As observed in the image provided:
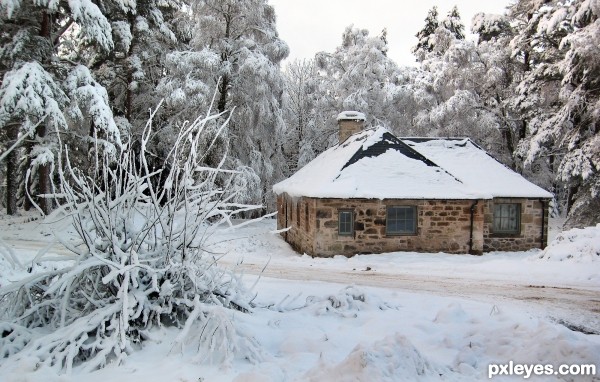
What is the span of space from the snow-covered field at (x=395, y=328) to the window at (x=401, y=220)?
2.87 meters

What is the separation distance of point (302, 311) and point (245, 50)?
16.1 metres

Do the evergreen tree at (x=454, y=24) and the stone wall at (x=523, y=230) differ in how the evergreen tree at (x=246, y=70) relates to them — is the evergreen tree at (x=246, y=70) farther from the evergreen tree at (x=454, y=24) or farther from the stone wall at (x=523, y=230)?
the evergreen tree at (x=454, y=24)

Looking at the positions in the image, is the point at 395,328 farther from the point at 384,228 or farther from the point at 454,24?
the point at 454,24

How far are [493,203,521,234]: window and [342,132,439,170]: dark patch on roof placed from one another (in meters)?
2.69

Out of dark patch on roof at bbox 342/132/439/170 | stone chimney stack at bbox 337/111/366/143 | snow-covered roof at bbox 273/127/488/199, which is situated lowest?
snow-covered roof at bbox 273/127/488/199

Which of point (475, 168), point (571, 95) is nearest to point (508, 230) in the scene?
point (475, 168)

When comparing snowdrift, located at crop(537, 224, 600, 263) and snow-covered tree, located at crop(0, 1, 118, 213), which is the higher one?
snow-covered tree, located at crop(0, 1, 118, 213)

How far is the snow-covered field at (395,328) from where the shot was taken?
402cm

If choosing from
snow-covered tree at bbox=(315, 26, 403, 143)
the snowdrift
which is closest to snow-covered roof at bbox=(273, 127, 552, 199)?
the snowdrift

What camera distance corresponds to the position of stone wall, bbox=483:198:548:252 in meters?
14.7

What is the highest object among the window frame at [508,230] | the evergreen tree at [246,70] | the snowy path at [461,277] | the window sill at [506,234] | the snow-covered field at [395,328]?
the evergreen tree at [246,70]

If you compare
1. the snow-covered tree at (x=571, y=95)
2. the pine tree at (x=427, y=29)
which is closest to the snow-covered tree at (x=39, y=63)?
the snow-covered tree at (x=571, y=95)

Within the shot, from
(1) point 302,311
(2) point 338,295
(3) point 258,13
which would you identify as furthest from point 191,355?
(3) point 258,13

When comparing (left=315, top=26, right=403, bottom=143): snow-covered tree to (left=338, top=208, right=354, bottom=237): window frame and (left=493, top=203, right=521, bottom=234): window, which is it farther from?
(left=338, top=208, right=354, bottom=237): window frame
